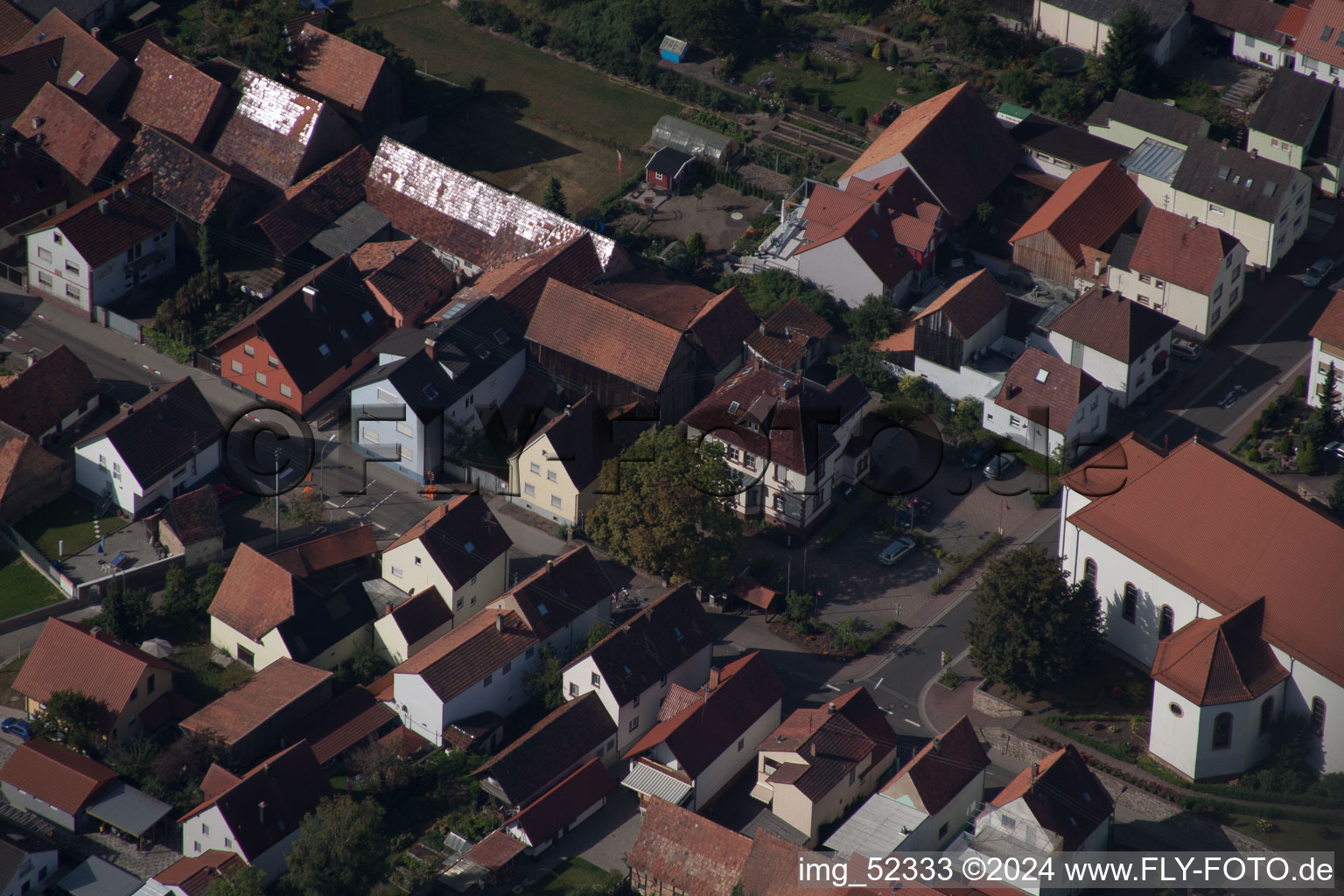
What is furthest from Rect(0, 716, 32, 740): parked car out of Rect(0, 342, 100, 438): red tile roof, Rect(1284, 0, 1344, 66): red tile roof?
Rect(1284, 0, 1344, 66): red tile roof

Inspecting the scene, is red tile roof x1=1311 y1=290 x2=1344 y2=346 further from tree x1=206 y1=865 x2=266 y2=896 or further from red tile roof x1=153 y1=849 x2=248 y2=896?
red tile roof x1=153 y1=849 x2=248 y2=896

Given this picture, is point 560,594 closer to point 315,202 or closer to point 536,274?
point 536,274

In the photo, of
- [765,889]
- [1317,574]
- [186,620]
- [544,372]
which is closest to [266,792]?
[186,620]

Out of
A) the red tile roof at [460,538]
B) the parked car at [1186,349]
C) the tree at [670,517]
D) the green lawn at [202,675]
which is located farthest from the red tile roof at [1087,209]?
the green lawn at [202,675]

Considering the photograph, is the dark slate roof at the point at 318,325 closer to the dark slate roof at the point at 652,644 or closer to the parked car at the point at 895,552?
the dark slate roof at the point at 652,644

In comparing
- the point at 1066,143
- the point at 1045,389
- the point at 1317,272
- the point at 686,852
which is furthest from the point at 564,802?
the point at 1066,143
